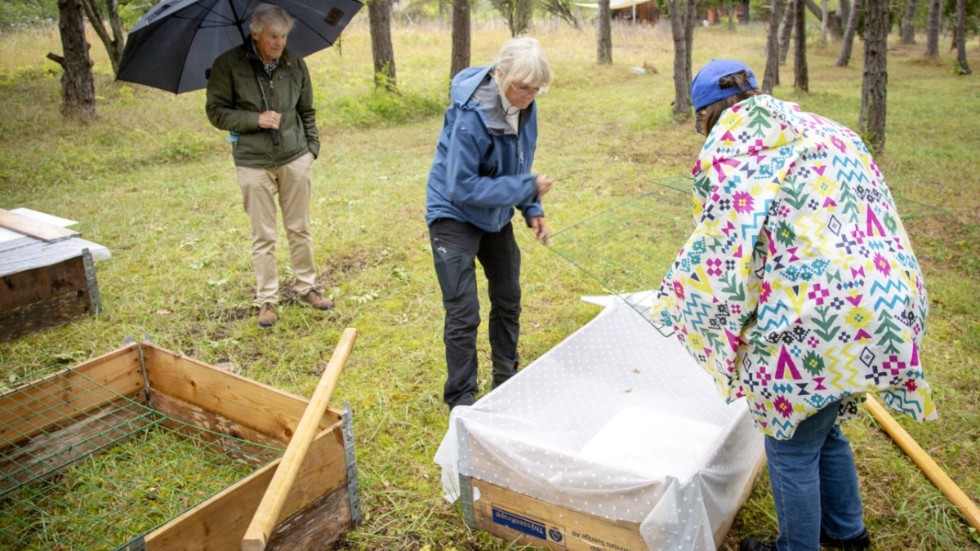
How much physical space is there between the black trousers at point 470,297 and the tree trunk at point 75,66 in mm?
9282

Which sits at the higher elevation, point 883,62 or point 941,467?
point 883,62

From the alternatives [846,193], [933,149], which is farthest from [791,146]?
[933,149]

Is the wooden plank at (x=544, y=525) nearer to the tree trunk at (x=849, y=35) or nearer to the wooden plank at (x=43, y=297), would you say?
the wooden plank at (x=43, y=297)

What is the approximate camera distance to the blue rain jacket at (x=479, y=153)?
→ 2814 millimetres

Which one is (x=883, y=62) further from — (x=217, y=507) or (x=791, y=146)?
(x=217, y=507)

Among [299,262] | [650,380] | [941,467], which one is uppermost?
[299,262]

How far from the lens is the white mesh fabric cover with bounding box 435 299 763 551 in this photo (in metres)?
2.22

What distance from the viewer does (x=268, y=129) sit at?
419 cm

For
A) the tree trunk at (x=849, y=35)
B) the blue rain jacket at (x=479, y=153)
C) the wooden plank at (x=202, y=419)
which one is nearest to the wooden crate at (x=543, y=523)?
the wooden plank at (x=202, y=419)

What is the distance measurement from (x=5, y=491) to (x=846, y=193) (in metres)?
3.20

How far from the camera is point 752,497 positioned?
280cm

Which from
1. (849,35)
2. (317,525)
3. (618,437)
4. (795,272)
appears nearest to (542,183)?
(618,437)

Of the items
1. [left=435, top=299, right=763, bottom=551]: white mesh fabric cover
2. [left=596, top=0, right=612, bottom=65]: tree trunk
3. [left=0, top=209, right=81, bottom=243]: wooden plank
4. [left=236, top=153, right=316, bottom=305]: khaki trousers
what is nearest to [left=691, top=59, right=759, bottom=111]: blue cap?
[left=435, top=299, right=763, bottom=551]: white mesh fabric cover

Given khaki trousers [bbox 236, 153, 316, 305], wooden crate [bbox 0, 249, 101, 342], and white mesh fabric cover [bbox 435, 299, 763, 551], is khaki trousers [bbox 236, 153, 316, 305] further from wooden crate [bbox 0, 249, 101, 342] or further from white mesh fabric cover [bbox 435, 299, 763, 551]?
white mesh fabric cover [bbox 435, 299, 763, 551]
